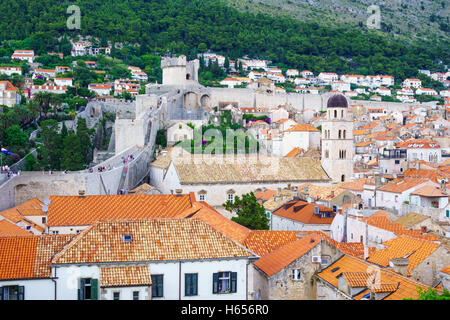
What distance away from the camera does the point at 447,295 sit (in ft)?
34.2

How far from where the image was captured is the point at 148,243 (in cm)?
1375

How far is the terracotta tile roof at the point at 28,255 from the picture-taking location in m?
13.2

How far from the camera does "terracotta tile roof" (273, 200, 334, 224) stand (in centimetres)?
2670

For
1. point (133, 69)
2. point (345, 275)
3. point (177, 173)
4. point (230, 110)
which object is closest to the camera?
point (345, 275)

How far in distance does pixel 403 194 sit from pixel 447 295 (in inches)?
778

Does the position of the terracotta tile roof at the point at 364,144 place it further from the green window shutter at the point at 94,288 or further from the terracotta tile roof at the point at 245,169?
the green window shutter at the point at 94,288

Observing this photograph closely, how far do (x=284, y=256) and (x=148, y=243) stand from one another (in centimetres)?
469

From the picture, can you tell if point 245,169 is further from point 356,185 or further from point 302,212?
point 302,212

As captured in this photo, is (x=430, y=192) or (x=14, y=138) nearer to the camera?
(x=430, y=192)

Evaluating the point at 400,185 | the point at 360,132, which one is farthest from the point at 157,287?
the point at 360,132

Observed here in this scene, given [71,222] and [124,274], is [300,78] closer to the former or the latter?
[71,222]

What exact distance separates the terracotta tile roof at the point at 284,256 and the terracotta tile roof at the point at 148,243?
227 cm
